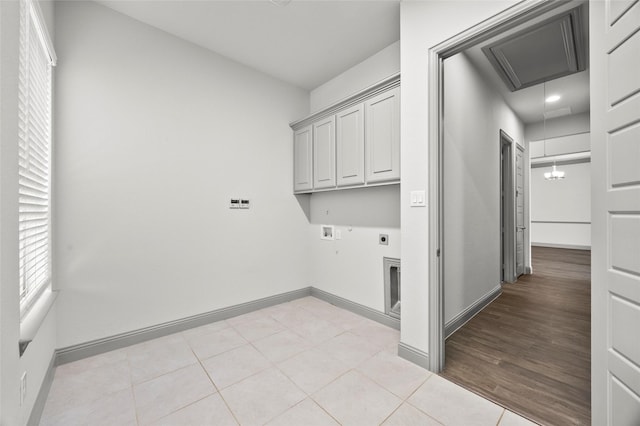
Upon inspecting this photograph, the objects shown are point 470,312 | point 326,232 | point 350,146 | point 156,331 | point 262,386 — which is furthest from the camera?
point 326,232

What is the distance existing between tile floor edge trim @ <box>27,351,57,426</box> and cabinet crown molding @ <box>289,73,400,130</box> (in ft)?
10.6

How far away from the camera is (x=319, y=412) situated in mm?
1573

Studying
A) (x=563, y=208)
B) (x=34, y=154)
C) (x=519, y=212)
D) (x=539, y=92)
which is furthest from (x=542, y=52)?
(x=563, y=208)

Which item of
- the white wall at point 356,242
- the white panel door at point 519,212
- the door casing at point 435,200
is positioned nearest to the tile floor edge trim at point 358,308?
the white wall at point 356,242

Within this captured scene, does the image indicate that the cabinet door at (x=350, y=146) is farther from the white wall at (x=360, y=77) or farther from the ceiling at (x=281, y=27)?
the ceiling at (x=281, y=27)

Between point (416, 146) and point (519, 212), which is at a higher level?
point (416, 146)

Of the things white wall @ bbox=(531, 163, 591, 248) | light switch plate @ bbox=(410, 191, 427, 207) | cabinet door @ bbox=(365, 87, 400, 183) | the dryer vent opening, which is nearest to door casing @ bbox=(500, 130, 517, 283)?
the dryer vent opening

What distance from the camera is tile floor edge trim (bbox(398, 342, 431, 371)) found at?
2.00m

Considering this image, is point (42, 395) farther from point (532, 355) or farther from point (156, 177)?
point (532, 355)

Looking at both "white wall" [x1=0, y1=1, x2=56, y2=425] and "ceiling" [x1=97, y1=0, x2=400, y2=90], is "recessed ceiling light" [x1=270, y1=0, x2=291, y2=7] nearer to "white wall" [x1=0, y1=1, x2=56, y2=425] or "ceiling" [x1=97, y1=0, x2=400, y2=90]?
"ceiling" [x1=97, y1=0, x2=400, y2=90]

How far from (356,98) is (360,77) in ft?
2.06

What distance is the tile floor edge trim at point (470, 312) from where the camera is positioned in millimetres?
2621

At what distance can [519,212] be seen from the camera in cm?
473

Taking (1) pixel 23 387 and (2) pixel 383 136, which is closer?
(1) pixel 23 387
